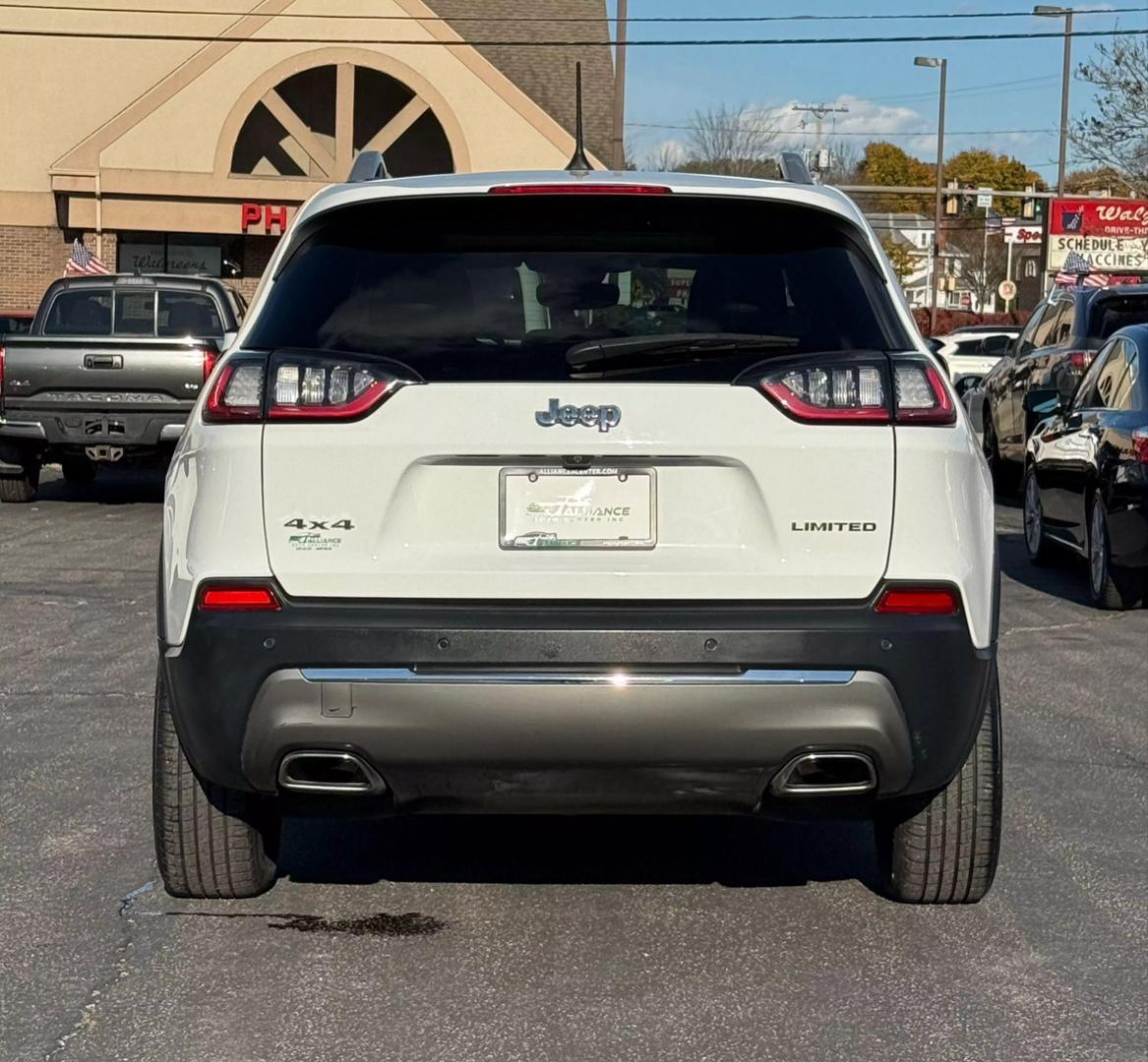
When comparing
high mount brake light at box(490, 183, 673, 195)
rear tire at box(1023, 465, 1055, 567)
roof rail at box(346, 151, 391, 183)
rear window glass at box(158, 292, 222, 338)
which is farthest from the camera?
rear window glass at box(158, 292, 222, 338)

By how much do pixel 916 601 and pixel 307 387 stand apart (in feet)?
4.65

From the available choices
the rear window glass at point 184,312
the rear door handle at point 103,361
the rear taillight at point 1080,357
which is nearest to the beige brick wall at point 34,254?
the rear window glass at point 184,312

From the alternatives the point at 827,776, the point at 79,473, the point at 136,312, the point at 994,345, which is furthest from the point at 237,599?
the point at 994,345

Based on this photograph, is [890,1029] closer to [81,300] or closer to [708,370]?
[708,370]

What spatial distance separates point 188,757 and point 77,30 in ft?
127

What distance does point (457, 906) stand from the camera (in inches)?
201

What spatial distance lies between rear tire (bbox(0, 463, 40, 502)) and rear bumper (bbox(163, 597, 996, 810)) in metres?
13.0

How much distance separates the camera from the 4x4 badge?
14.1 ft

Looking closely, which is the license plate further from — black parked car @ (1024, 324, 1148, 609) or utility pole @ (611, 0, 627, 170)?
utility pole @ (611, 0, 627, 170)

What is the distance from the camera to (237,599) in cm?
433

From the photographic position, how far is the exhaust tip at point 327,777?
4.37 m

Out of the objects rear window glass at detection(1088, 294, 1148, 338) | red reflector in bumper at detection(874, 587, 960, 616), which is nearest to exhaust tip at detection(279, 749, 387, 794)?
red reflector in bumper at detection(874, 587, 960, 616)

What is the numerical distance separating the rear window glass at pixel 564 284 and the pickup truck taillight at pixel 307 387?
0.09 meters

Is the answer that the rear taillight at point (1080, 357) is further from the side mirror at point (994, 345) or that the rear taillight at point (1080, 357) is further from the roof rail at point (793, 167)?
the side mirror at point (994, 345)
